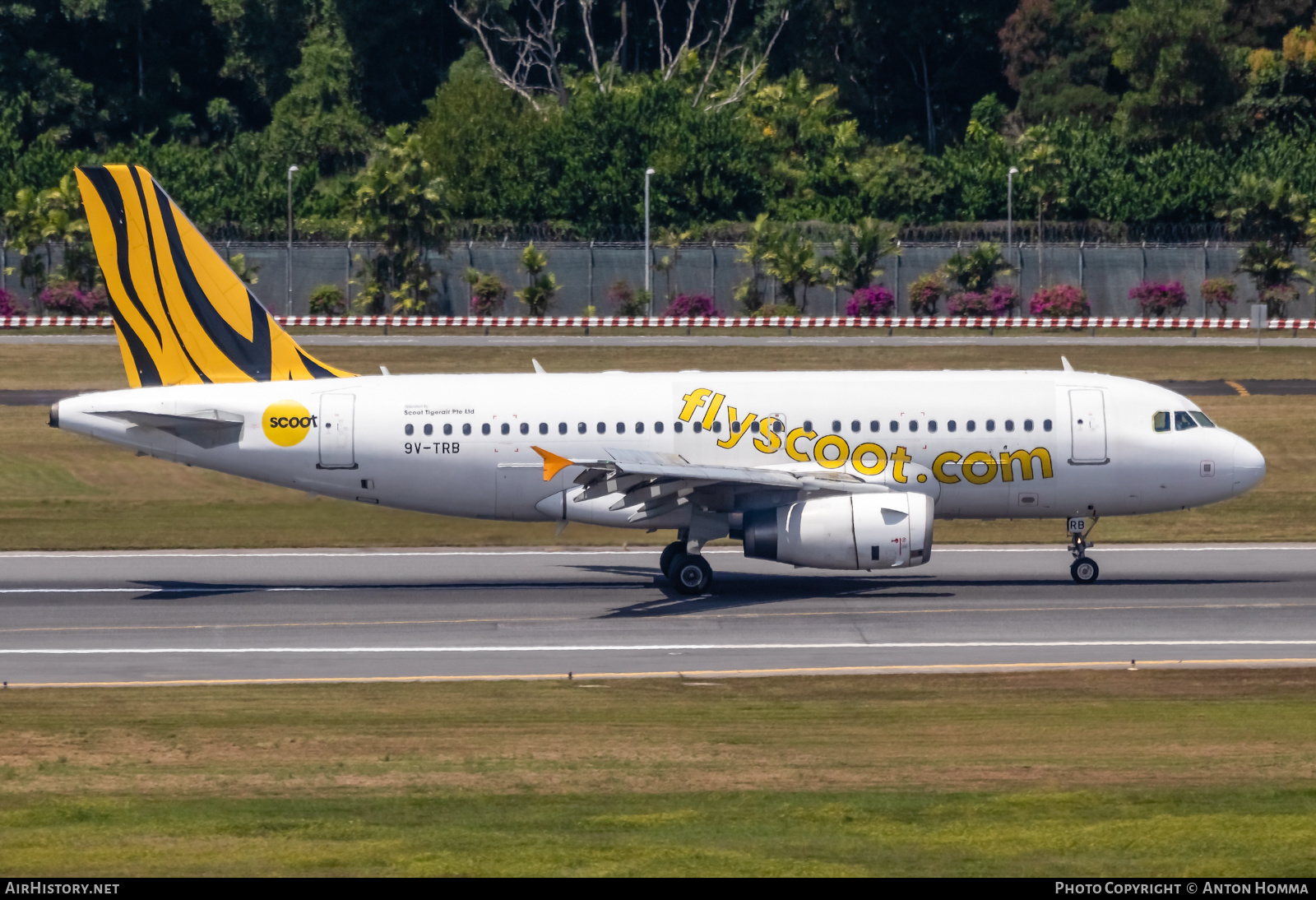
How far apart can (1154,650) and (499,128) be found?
9428 centimetres

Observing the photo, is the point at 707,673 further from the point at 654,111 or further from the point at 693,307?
the point at 654,111

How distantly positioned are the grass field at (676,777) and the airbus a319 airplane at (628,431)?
8.08 meters

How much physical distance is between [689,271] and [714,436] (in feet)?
210

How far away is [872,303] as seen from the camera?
87.3 meters

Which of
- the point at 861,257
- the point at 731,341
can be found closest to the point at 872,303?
the point at 861,257

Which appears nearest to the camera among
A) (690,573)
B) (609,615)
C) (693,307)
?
(609,615)

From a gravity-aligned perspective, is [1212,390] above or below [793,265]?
below

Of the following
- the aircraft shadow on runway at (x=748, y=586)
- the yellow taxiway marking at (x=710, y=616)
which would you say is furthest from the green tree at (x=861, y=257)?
the yellow taxiway marking at (x=710, y=616)

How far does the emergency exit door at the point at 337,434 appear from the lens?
34.5 meters

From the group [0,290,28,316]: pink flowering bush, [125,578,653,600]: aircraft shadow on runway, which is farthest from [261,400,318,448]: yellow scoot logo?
[0,290,28,316]: pink flowering bush

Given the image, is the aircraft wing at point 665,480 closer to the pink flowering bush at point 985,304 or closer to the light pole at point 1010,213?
the pink flowering bush at point 985,304

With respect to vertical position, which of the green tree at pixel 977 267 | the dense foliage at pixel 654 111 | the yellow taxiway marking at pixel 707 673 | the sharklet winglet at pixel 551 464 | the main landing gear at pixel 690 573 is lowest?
the yellow taxiway marking at pixel 707 673
